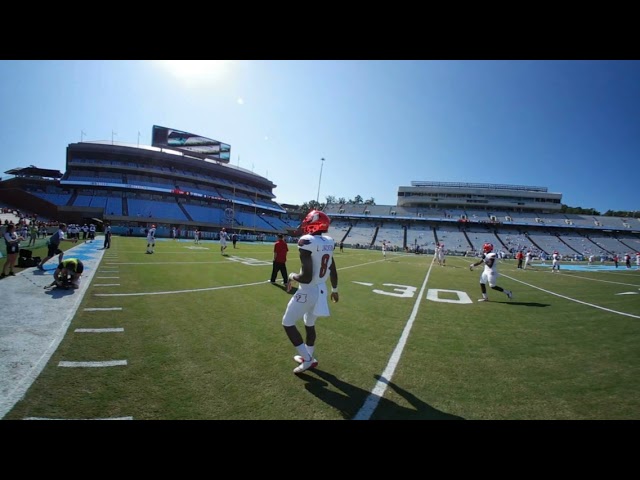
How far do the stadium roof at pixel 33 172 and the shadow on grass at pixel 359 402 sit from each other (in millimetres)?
90904

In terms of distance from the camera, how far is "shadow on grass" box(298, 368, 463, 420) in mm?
3006

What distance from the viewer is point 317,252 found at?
4.17 m

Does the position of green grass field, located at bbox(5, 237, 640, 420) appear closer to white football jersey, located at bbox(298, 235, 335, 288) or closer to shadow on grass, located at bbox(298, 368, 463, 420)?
shadow on grass, located at bbox(298, 368, 463, 420)

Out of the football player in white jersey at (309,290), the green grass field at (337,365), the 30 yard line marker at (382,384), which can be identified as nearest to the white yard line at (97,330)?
the green grass field at (337,365)

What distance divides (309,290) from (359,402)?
160 cm

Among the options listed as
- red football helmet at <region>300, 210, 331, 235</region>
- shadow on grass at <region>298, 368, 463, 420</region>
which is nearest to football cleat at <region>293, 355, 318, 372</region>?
shadow on grass at <region>298, 368, 463, 420</region>

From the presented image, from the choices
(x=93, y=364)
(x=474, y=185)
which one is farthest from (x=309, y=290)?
(x=474, y=185)

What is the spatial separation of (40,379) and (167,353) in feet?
4.47

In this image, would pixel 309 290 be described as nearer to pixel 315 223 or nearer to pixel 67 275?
pixel 315 223

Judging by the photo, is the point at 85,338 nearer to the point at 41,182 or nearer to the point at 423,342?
the point at 423,342

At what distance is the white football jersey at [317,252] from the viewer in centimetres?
416
